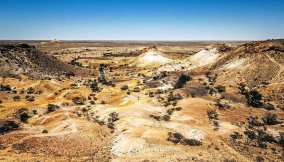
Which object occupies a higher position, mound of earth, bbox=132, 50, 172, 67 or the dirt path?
the dirt path

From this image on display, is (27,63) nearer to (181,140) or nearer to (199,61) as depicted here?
(199,61)

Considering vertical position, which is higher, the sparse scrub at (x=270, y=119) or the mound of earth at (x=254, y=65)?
the mound of earth at (x=254, y=65)

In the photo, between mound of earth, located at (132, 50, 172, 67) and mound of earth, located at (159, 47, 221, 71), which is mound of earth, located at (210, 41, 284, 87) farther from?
mound of earth, located at (132, 50, 172, 67)

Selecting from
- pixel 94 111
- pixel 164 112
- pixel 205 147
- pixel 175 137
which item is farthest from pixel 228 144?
pixel 94 111

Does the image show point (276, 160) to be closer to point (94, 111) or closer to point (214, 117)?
point (214, 117)

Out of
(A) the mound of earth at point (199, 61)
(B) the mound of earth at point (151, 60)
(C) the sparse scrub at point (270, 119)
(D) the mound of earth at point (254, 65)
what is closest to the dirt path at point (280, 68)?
(D) the mound of earth at point (254, 65)

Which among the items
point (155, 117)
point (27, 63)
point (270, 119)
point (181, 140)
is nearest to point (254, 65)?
point (270, 119)

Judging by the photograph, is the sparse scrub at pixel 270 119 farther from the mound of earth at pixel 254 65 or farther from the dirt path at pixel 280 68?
the dirt path at pixel 280 68

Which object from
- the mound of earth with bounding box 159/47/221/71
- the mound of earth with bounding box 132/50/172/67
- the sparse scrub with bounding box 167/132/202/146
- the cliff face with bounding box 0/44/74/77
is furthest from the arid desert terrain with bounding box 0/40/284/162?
the mound of earth with bounding box 132/50/172/67
